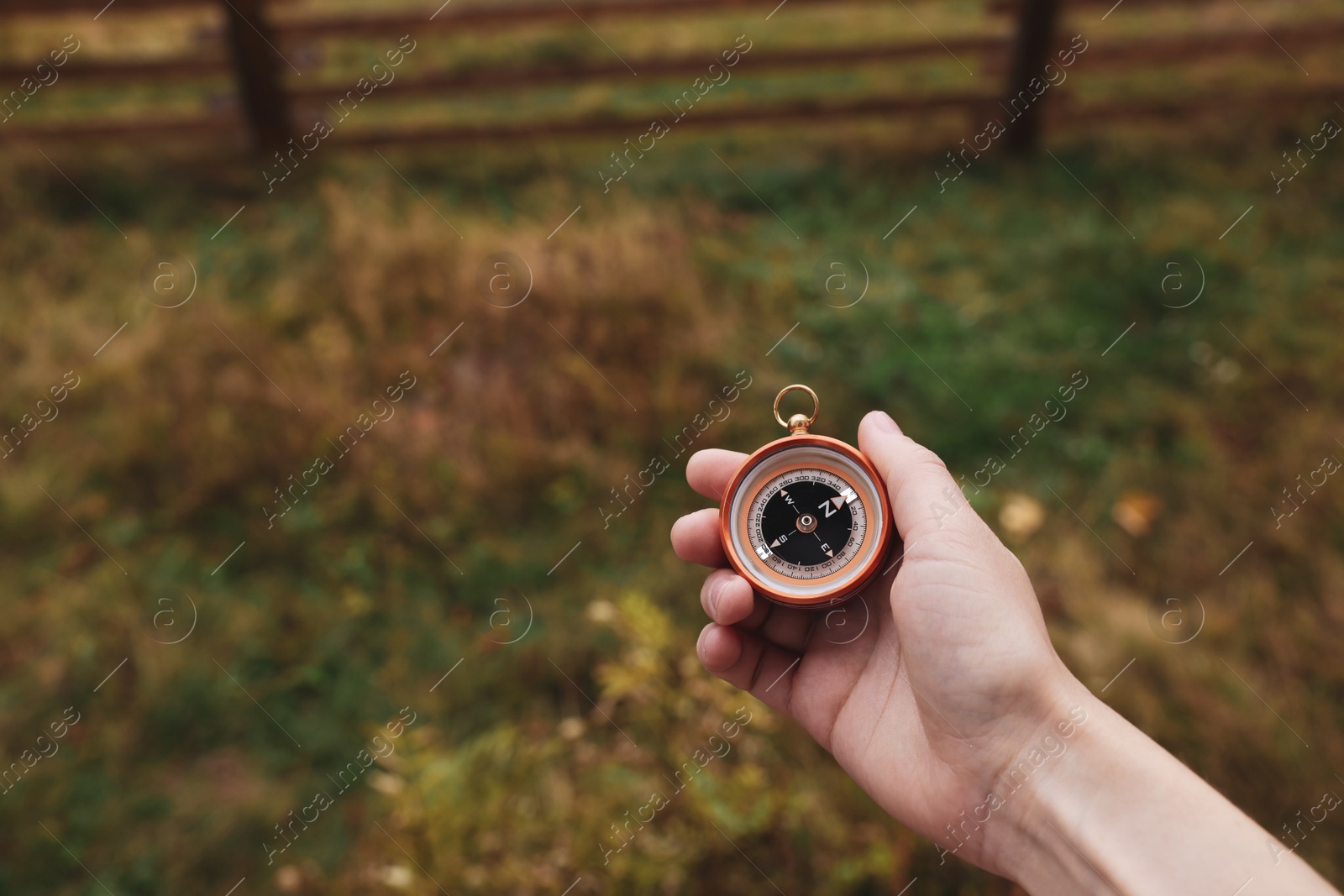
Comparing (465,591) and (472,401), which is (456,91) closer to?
(472,401)

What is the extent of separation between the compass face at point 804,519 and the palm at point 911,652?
0.23ft

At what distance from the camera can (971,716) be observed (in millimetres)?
1969

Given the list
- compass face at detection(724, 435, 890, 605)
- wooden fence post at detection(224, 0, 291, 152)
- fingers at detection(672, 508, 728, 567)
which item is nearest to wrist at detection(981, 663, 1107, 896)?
compass face at detection(724, 435, 890, 605)

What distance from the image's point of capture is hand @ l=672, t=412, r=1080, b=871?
193 centimetres

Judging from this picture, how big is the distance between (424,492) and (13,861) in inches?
77.6

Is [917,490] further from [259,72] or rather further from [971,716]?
[259,72]

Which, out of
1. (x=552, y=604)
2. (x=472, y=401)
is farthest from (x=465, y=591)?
(x=472, y=401)

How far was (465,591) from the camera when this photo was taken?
3.77 meters

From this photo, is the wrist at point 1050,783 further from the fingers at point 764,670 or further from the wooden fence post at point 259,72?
the wooden fence post at point 259,72

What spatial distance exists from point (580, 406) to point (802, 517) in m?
2.23

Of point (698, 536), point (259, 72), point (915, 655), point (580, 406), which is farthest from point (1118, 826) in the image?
point (259, 72)

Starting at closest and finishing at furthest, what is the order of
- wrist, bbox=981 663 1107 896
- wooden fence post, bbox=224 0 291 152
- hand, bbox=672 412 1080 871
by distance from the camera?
wrist, bbox=981 663 1107 896, hand, bbox=672 412 1080 871, wooden fence post, bbox=224 0 291 152

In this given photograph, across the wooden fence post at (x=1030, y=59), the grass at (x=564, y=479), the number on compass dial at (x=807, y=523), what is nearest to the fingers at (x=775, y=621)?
the number on compass dial at (x=807, y=523)

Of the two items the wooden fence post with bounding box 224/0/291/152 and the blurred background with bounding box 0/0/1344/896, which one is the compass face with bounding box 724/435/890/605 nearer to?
the blurred background with bounding box 0/0/1344/896
